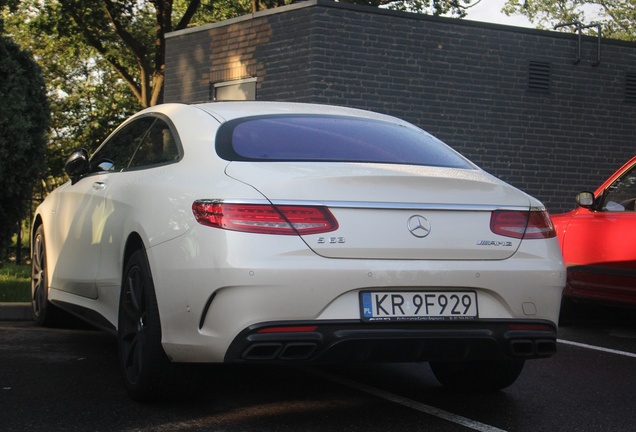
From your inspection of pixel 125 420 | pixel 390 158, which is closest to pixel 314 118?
pixel 390 158

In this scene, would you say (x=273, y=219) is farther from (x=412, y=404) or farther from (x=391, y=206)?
(x=412, y=404)

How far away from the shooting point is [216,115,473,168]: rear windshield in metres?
5.01

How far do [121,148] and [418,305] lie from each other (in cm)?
268

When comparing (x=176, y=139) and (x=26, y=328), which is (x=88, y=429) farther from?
(x=26, y=328)

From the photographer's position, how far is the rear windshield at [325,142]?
501cm

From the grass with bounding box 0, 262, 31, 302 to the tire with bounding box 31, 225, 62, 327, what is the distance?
1.35m

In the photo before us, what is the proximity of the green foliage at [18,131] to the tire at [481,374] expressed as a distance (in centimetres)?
523

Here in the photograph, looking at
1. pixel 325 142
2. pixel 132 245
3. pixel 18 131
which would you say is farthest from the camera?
pixel 18 131

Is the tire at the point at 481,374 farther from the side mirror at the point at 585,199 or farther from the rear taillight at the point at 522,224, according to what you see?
the side mirror at the point at 585,199

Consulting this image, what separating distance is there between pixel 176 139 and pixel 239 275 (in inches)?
51.8

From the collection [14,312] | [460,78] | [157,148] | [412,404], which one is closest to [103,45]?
[460,78]

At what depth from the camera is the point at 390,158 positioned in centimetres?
522

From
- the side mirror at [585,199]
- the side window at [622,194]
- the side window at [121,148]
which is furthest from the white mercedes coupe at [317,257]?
the side window at [622,194]

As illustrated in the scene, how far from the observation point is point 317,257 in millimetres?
4422
